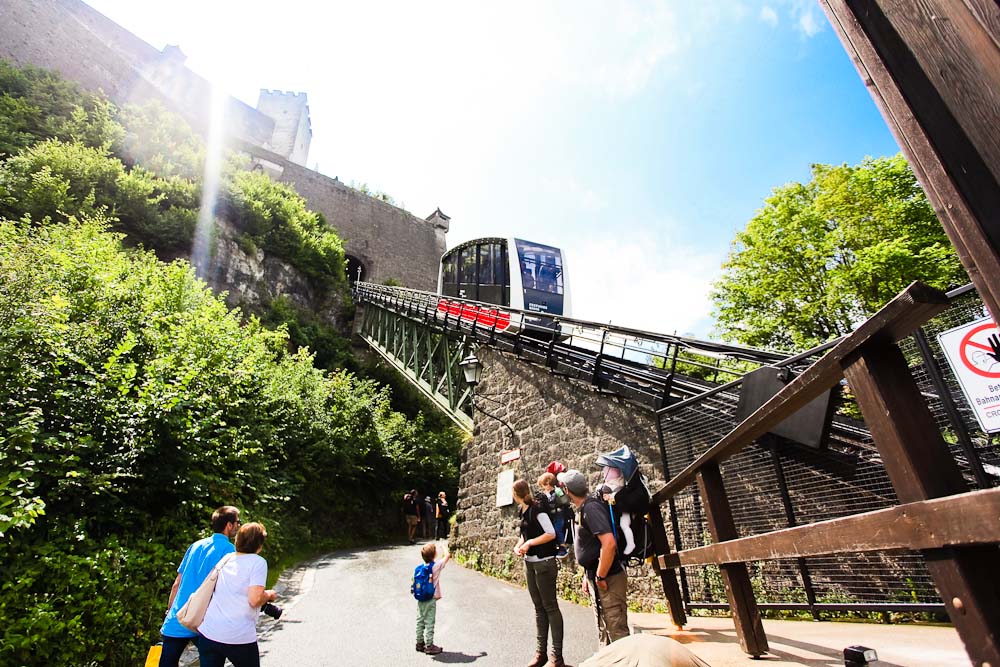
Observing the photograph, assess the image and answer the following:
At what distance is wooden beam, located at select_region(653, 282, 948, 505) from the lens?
3.69ft

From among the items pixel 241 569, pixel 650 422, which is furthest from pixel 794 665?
pixel 650 422

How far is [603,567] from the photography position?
3051 mm

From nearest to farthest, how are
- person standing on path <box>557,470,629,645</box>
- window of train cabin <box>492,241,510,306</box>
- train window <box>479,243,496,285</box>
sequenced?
person standing on path <box>557,470,629,645</box> < window of train cabin <box>492,241,510,306</box> < train window <box>479,243,496,285</box>

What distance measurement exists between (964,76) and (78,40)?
3797cm

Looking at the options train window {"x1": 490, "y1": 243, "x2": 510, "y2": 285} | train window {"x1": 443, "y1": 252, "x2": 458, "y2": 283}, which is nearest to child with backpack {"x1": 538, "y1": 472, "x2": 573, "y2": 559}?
train window {"x1": 490, "y1": 243, "x2": 510, "y2": 285}

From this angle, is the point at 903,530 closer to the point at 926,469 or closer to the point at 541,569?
the point at 926,469

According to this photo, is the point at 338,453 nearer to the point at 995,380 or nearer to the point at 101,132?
the point at 995,380

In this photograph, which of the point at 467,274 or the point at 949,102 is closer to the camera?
the point at 949,102

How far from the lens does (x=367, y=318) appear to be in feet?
73.7

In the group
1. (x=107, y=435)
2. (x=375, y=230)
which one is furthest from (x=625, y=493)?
(x=375, y=230)

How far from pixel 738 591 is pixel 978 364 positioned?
7.74 feet

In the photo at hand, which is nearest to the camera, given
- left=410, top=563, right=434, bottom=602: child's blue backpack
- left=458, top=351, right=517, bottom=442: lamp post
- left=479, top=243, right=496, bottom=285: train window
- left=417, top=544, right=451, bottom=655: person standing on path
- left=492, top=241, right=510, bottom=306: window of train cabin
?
left=417, top=544, right=451, bottom=655: person standing on path

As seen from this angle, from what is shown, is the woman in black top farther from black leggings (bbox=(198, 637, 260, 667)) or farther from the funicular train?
Result: the funicular train

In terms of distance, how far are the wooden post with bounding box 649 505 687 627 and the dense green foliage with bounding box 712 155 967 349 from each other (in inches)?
423
